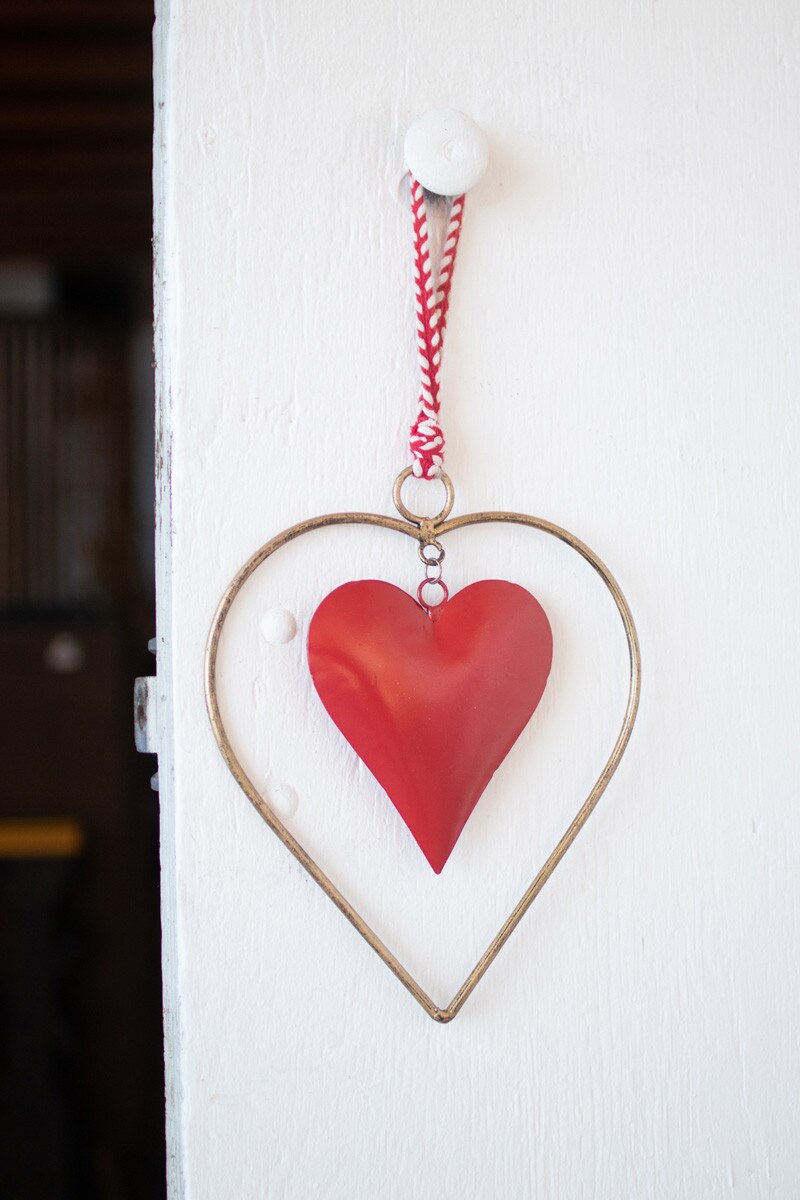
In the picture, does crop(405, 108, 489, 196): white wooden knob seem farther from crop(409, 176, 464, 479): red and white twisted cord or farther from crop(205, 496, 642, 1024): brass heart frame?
crop(205, 496, 642, 1024): brass heart frame

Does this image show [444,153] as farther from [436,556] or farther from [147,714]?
[147,714]

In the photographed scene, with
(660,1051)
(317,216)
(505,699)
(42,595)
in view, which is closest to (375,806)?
(505,699)

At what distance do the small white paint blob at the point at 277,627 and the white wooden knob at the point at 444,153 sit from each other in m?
0.24

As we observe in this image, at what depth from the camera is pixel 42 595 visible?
9.18 ft

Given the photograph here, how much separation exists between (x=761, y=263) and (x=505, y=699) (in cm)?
31

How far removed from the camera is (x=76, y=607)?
2764 mm

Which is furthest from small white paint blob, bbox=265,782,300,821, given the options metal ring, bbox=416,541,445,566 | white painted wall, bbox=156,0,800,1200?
metal ring, bbox=416,541,445,566

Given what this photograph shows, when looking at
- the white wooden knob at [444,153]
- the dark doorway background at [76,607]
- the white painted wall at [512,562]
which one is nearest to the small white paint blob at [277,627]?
the white painted wall at [512,562]

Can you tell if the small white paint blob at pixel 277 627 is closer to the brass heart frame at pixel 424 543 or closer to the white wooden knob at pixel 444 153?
the brass heart frame at pixel 424 543

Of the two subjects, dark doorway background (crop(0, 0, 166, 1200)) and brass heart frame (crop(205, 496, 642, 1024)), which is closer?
brass heart frame (crop(205, 496, 642, 1024))

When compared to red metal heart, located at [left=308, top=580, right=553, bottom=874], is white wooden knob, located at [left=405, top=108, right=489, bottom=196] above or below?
above

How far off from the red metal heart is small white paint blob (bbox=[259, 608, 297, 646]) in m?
0.02

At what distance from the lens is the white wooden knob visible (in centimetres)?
53

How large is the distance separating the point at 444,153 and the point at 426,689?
0.93 ft
